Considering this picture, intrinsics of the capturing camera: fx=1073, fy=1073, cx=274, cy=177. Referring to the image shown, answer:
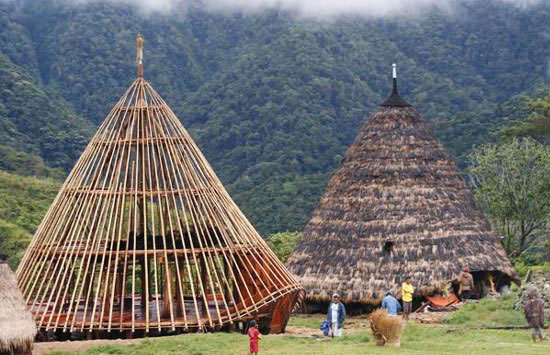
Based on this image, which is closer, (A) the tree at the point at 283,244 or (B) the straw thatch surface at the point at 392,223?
(B) the straw thatch surface at the point at 392,223

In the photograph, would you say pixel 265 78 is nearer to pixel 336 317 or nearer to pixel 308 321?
pixel 308 321

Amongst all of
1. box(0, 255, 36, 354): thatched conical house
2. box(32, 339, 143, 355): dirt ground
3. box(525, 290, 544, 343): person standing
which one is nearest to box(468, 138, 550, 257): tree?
box(525, 290, 544, 343): person standing

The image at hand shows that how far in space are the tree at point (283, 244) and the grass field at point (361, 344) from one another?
12185 mm

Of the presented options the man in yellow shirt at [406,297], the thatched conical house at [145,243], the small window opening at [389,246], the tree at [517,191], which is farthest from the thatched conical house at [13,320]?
the tree at [517,191]

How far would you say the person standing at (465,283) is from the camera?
2312cm

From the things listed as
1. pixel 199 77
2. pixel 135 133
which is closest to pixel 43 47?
pixel 199 77

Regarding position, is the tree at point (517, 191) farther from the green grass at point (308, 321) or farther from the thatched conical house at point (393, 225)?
the green grass at point (308, 321)

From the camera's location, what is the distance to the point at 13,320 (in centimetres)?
1606

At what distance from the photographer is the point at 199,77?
185 ft

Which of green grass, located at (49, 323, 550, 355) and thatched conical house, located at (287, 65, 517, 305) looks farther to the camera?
thatched conical house, located at (287, 65, 517, 305)

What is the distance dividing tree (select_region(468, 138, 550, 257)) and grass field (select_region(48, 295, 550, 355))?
43.8 feet

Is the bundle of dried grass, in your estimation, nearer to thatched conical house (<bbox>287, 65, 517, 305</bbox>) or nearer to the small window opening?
thatched conical house (<bbox>287, 65, 517, 305</bbox>)

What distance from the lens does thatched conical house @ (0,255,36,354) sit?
618 inches

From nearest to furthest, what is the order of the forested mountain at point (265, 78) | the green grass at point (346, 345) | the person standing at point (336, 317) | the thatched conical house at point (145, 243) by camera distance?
1. the green grass at point (346, 345)
2. the person standing at point (336, 317)
3. the thatched conical house at point (145, 243)
4. the forested mountain at point (265, 78)
